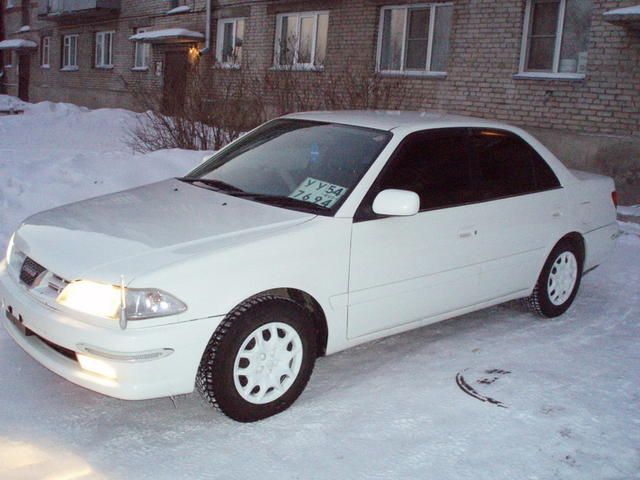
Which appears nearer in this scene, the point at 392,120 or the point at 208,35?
the point at 392,120

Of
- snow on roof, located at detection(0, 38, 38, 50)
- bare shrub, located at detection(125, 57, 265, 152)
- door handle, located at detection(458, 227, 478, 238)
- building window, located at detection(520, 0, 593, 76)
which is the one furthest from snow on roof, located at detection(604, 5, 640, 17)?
snow on roof, located at detection(0, 38, 38, 50)

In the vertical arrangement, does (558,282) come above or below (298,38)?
below

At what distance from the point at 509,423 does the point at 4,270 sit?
111 inches

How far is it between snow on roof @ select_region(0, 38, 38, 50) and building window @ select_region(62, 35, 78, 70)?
293 cm

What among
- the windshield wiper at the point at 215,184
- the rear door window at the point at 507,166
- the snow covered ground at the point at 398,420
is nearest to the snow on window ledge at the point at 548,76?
the rear door window at the point at 507,166

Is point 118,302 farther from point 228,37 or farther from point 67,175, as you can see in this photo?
point 228,37

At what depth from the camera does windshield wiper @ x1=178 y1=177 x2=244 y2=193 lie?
4.23 meters

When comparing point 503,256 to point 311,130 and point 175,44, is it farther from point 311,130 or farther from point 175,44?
point 175,44

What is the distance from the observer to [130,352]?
119 inches

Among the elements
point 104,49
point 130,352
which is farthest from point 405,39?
point 104,49

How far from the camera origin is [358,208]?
3.78 m

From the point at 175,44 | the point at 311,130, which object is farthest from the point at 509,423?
the point at 175,44

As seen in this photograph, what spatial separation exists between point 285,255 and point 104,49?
23075 mm

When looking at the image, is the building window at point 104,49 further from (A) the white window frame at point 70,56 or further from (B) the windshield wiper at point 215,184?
(B) the windshield wiper at point 215,184
